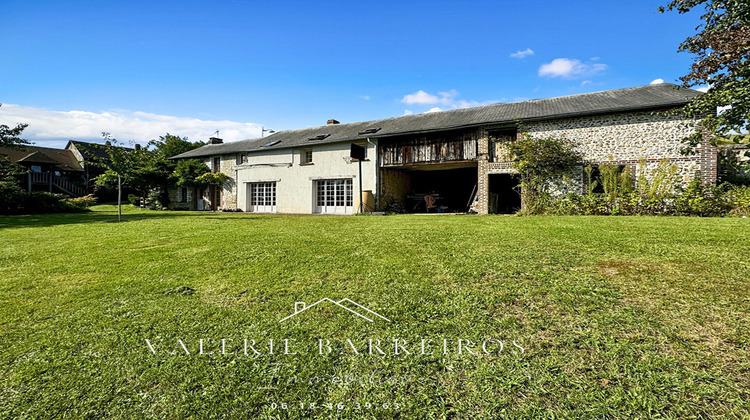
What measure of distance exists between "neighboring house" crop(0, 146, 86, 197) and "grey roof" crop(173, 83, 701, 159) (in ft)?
60.4

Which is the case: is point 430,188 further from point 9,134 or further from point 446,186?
point 9,134

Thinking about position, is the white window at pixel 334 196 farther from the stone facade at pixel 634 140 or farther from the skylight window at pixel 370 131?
the stone facade at pixel 634 140

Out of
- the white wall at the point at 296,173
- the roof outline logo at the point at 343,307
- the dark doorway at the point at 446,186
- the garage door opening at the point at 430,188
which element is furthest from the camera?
the dark doorway at the point at 446,186

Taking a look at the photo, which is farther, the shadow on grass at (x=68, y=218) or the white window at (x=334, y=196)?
the white window at (x=334, y=196)

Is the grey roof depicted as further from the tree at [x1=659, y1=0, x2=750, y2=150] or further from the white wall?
the tree at [x1=659, y1=0, x2=750, y2=150]

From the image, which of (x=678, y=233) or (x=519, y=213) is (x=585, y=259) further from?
(x=519, y=213)

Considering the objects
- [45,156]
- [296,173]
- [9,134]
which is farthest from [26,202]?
[45,156]

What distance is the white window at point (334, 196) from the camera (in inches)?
685

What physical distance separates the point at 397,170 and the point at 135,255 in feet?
45.7

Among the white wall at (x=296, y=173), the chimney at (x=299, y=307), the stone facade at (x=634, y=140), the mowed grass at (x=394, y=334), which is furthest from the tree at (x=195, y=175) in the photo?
the chimney at (x=299, y=307)

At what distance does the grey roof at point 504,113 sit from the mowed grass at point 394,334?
31.0 ft

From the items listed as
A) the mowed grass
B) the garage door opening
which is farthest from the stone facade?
A: the mowed grass

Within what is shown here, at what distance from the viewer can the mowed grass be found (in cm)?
174

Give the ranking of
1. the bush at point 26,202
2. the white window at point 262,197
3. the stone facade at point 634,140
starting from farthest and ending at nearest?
the white window at point 262,197, the bush at point 26,202, the stone facade at point 634,140
